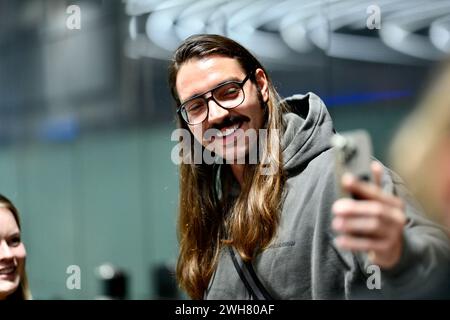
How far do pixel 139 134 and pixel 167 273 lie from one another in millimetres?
651

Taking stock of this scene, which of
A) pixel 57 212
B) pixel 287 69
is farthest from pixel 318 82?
pixel 57 212

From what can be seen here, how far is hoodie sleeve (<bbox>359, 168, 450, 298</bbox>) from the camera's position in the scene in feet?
3.51

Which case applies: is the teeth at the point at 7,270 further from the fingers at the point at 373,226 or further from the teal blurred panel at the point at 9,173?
the fingers at the point at 373,226

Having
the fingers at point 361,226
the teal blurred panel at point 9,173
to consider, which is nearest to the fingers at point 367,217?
the fingers at point 361,226

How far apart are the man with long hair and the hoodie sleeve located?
1 cm

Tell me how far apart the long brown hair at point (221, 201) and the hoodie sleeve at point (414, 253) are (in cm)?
29

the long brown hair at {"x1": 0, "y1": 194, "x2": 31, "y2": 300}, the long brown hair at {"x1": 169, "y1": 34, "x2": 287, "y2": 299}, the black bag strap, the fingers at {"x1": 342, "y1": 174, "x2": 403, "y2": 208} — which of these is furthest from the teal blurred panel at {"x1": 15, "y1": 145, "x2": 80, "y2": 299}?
the fingers at {"x1": 342, "y1": 174, "x2": 403, "y2": 208}

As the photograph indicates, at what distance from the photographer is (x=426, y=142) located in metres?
1.60

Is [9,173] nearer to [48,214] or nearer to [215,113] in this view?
[48,214]

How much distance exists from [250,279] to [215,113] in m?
0.45

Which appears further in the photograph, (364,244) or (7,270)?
(7,270)

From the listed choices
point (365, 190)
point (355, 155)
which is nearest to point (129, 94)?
point (355, 155)

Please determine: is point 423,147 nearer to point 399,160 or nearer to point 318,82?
point 399,160

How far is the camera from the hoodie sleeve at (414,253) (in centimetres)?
107
